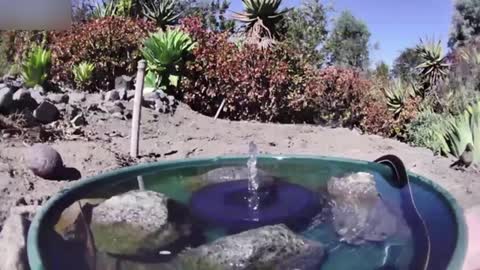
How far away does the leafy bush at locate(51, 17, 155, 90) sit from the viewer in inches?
366

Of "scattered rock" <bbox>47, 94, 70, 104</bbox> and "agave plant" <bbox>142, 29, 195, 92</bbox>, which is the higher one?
"agave plant" <bbox>142, 29, 195, 92</bbox>

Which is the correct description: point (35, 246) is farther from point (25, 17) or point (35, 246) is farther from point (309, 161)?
point (309, 161)

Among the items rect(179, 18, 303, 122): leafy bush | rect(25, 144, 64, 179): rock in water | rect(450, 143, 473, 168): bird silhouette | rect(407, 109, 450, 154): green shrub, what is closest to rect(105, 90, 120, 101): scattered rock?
rect(179, 18, 303, 122): leafy bush

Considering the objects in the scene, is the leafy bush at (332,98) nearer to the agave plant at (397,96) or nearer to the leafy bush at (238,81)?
the leafy bush at (238,81)

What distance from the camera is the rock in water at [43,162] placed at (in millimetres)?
4812

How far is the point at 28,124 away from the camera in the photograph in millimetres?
6156

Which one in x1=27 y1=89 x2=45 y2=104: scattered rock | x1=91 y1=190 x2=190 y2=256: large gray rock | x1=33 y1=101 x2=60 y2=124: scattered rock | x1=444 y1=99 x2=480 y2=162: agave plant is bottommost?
x1=91 y1=190 x2=190 y2=256: large gray rock

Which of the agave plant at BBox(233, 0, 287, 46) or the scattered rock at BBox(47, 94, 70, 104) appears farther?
the agave plant at BBox(233, 0, 287, 46)

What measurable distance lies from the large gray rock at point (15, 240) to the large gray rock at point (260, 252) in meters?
0.94

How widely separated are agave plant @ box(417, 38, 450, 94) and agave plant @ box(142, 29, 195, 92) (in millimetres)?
6164

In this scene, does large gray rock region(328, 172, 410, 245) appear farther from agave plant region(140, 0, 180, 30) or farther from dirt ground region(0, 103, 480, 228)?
agave plant region(140, 0, 180, 30)

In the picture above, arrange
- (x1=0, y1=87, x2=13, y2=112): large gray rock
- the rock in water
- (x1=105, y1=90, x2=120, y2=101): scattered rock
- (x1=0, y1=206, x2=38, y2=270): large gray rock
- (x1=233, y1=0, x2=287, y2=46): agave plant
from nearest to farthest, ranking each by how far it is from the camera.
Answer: (x1=0, y1=206, x2=38, y2=270): large gray rock, the rock in water, (x1=0, y1=87, x2=13, y2=112): large gray rock, (x1=105, y1=90, x2=120, y2=101): scattered rock, (x1=233, y1=0, x2=287, y2=46): agave plant

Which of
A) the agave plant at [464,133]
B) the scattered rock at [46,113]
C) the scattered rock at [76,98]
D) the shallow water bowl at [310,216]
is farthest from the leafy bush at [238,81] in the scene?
the shallow water bowl at [310,216]

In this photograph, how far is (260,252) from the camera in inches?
117
